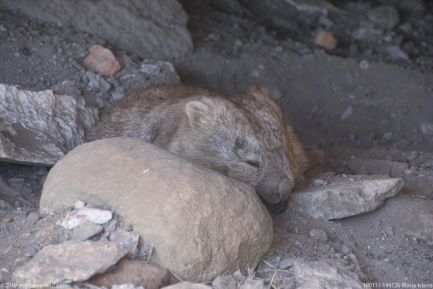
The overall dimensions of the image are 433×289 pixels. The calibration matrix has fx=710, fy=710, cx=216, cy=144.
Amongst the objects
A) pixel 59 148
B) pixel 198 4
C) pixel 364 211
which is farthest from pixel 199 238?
pixel 198 4

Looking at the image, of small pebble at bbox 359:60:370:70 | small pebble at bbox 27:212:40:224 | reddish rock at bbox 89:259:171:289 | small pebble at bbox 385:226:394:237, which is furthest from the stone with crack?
small pebble at bbox 359:60:370:70

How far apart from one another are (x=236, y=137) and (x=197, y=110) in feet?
0.91

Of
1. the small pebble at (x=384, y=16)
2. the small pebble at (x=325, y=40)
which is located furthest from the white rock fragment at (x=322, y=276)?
Result: the small pebble at (x=384, y=16)

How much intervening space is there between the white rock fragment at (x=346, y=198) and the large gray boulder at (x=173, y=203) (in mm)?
513

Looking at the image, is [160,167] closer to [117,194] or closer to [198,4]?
[117,194]

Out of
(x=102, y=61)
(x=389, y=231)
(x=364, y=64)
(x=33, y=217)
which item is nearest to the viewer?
(x=33, y=217)

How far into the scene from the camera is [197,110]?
12.0 ft

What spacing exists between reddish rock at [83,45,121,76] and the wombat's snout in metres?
1.92

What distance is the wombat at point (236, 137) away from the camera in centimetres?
346

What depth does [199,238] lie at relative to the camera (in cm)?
266

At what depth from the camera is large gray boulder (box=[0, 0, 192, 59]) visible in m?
5.05

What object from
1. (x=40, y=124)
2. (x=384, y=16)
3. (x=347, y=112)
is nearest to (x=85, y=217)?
(x=40, y=124)

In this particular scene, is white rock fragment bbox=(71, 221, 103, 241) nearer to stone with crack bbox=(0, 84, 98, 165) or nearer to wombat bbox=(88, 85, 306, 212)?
wombat bbox=(88, 85, 306, 212)

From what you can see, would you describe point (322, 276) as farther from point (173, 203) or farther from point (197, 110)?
point (197, 110)
